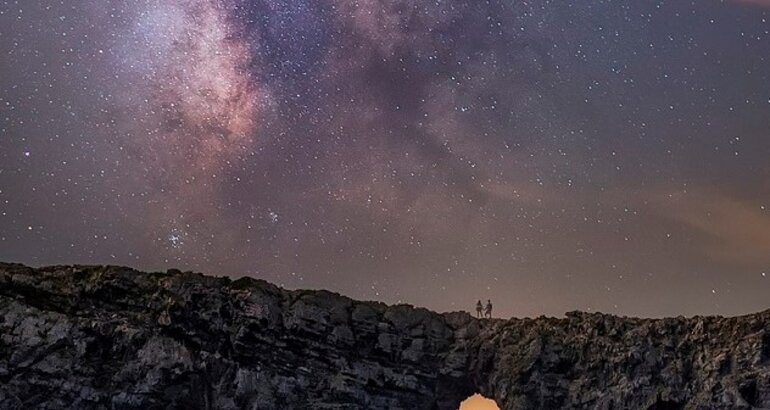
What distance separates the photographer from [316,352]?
69.1 m

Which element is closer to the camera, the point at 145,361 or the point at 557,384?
the point at 145,361

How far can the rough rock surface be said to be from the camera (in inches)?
2372

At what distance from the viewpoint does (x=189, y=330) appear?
65500 mm

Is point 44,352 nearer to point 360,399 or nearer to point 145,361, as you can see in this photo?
point 145,361

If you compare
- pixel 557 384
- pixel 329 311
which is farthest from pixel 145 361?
pixel 557 384

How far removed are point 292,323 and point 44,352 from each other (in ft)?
71.8

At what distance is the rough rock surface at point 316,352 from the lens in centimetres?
6025

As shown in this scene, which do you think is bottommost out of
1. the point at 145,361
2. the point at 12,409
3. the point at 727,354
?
the point at 12,409

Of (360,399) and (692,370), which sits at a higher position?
(692,370)

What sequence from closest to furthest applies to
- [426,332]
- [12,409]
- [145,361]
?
[12,409]
[145,361]
[426,332]

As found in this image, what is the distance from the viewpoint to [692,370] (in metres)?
63.3

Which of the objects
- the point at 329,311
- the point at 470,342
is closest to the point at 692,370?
the point at 470,342

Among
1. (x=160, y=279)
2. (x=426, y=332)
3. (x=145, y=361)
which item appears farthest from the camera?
(x=426, y=332)

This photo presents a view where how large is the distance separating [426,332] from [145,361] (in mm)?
27483
